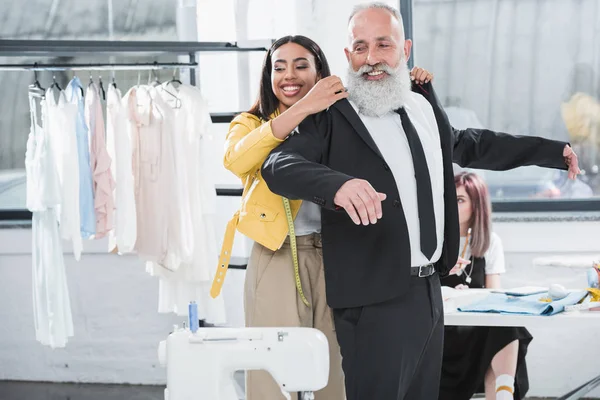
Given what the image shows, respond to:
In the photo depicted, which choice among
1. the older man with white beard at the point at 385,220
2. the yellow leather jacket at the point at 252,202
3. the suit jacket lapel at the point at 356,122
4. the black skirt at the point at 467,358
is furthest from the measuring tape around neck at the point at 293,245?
the black skirt at the point at 467,358

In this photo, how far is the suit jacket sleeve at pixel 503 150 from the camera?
8.41 feet

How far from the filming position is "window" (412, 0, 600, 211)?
464 cm

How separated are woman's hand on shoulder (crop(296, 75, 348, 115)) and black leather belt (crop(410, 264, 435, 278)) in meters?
0.48

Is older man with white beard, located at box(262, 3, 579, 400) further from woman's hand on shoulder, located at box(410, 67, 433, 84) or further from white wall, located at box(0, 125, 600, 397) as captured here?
white wall, located at box(0, 125, 600, 397)

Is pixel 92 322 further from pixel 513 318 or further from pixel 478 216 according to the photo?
pixel 513 318

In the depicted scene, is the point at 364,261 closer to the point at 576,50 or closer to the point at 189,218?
the point at 189,218

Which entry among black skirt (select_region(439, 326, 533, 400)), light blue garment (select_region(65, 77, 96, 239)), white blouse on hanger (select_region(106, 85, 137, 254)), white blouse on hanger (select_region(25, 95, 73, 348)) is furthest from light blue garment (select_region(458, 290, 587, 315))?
white blouse on hanger (select_region(25, 95, 73, 348))

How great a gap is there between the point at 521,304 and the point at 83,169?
1912 millimetres

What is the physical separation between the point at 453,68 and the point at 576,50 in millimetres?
630

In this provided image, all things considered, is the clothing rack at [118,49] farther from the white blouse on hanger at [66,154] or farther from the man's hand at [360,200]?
the man's hand at [360,200]

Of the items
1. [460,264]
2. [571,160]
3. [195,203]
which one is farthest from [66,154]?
[571,160]

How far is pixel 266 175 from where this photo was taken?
2170 millimetres

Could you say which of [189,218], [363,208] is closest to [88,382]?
[189,218]

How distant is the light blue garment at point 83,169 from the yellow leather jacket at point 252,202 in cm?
138
